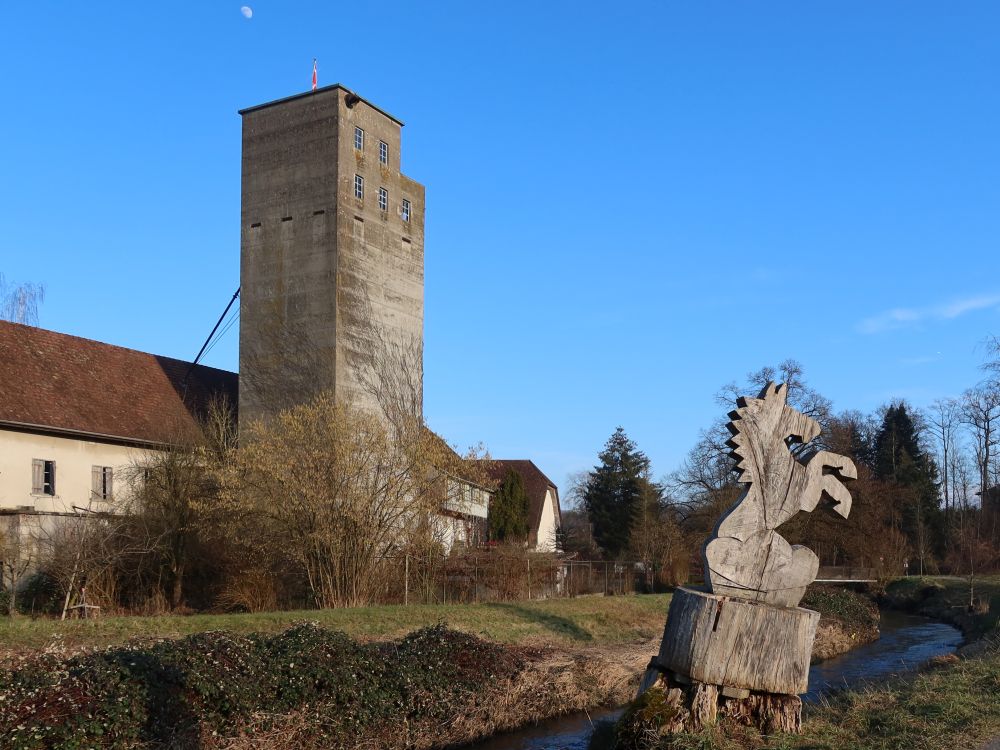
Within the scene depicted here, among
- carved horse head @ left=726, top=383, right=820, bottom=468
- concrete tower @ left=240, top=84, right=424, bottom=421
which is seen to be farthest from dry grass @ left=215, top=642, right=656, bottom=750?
concrete tower @ left=240, top=84, right=424, bottom=421

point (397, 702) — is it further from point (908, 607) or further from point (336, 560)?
point (908, 607)

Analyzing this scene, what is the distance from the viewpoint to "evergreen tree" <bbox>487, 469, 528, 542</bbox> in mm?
49250

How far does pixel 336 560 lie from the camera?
25.0 m

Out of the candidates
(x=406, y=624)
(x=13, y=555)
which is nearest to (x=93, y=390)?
(x=13, y=555)

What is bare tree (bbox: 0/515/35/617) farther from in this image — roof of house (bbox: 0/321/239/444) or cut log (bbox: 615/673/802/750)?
cut log (bbox: 615/673/802/750)

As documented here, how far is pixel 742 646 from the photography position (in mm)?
9719

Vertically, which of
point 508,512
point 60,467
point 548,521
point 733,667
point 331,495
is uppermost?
point 60,467

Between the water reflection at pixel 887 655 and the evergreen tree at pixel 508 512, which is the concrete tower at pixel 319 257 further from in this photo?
the water reflection at pixel 887 655

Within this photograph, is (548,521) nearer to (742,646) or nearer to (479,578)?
(479,578)

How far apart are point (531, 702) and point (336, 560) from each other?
11.1m

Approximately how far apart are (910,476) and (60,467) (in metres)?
57.8

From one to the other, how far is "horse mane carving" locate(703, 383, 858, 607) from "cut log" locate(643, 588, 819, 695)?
0.35 meters

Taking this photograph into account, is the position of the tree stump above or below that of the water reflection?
above

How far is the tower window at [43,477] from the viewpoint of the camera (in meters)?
29.6
